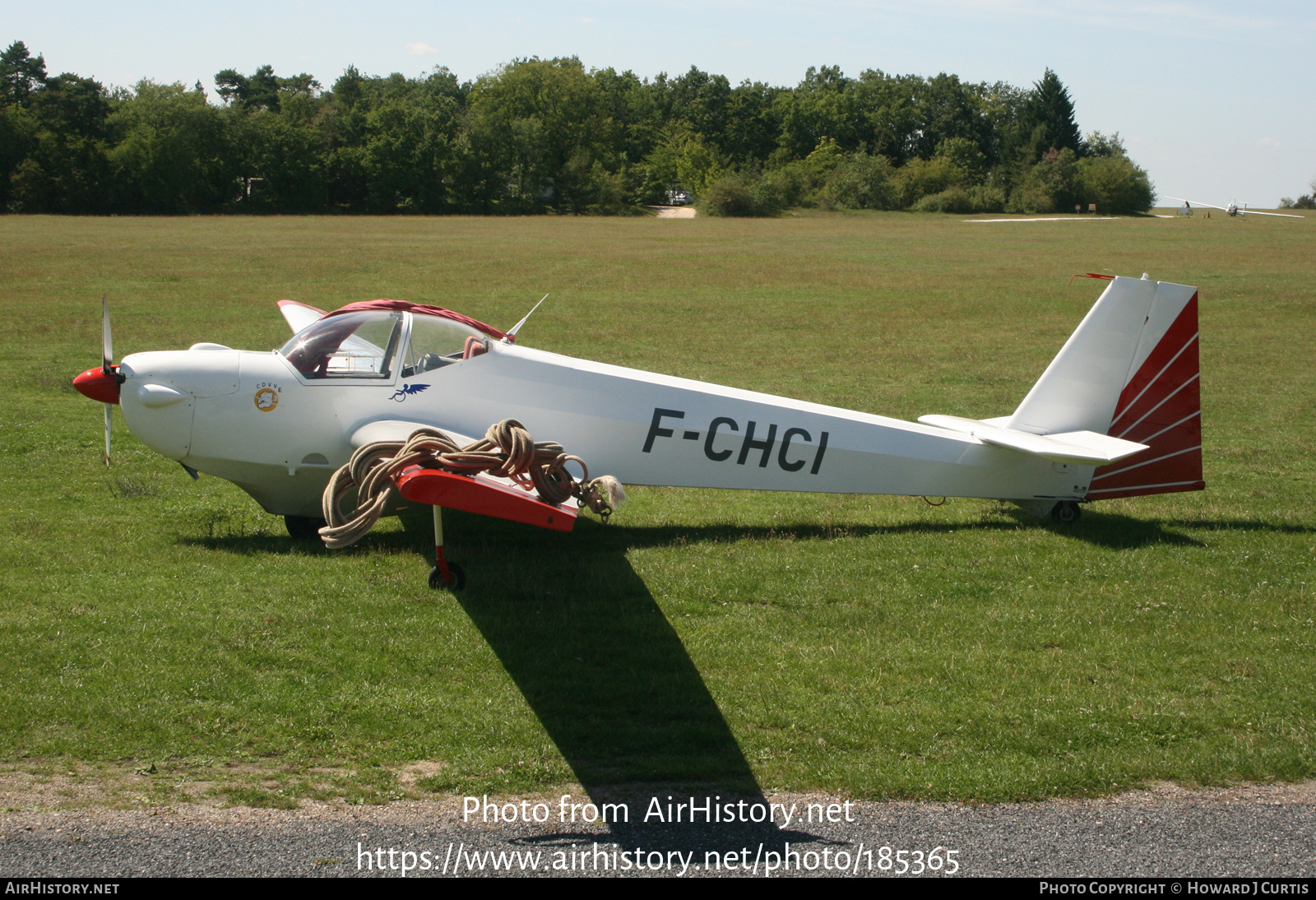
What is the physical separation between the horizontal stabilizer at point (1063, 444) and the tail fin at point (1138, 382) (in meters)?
0.19

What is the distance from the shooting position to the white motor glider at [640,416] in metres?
7.77

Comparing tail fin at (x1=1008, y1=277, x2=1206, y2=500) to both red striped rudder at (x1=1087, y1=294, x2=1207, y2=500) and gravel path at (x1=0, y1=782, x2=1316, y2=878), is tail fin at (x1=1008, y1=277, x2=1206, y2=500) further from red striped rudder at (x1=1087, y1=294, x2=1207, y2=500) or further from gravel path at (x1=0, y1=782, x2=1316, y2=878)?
gravel path at (x1=0, y1=782, x2=1316, y2=878)

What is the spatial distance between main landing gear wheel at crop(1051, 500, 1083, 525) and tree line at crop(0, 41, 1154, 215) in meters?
66.4

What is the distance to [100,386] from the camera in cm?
759

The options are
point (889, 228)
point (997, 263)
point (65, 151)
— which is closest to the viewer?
point (997, 263)

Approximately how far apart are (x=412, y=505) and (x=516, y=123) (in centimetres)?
8548

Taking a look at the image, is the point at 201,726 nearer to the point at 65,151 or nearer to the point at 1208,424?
the point at 1208,424

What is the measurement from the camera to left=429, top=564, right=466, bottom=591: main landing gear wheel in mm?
7242

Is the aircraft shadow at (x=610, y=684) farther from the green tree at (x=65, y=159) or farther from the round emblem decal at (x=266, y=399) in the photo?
the green tree at (x=65, y=159)

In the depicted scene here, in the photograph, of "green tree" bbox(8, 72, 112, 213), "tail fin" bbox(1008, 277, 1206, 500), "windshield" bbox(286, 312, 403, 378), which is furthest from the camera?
"green tree" bbox(8, 72, 112, 213)

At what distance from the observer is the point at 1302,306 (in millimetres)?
26688

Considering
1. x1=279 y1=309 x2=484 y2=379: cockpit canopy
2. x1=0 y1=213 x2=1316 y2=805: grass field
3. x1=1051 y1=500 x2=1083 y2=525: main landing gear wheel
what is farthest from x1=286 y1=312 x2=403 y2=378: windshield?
x1=1051 y1=500 x2=1083 y2=525: main landing gear wheel

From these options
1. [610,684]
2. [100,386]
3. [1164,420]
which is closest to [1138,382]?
[1164,420]
